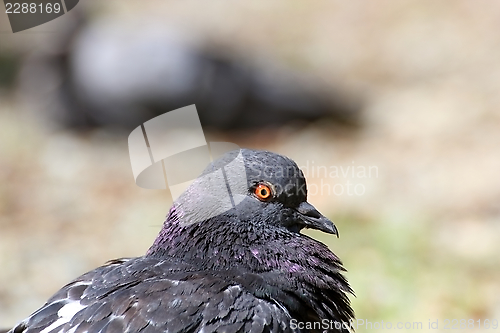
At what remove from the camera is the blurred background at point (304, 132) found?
7.27 m

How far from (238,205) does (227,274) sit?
0.55 meters

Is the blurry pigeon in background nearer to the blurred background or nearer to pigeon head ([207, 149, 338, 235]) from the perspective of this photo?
the blurred background

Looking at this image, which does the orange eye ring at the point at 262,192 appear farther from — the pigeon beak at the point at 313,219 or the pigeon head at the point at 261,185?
the pigeon beak at the point at 313,219

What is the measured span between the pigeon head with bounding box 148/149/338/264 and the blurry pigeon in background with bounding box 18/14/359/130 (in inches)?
303

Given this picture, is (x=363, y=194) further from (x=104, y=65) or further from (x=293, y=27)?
(x=293, y=27)

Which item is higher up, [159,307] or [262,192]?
[262,192]

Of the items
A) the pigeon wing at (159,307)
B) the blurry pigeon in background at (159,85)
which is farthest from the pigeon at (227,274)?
the blurry pigeon in background at (159,85)

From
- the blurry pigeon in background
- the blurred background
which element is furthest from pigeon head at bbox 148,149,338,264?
the blurry pigeon in background

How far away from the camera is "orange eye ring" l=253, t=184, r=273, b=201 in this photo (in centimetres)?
404

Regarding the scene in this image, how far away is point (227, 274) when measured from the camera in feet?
12.1

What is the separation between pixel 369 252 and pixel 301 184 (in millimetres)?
3560

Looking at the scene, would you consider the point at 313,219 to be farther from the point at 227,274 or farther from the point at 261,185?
the point at 227,274

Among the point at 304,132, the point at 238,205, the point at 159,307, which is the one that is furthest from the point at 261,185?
the point at 304,132

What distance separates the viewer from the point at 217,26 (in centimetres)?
1805
